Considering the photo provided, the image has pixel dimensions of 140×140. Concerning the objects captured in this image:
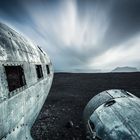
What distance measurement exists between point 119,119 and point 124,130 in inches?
24.1

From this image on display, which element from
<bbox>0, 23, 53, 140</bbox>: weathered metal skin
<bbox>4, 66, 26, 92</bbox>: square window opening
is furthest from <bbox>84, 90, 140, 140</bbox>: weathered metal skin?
<bbox>4, 66, 26, 92</bbox>: square window opening

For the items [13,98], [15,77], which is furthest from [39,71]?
[13,98]

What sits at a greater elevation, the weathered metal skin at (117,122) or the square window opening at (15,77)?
the square window opening at (15,77)

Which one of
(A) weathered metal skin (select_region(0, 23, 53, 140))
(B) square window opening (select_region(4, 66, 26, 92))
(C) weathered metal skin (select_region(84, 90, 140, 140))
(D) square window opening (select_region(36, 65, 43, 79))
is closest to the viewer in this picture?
(A) weathered metal skin (select_region(0, 23, 53, 140))

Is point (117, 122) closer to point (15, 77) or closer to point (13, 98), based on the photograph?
point (13, 98)

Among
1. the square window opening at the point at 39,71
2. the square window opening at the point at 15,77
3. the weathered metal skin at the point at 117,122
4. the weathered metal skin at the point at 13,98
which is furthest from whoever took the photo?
the square window opening at the point at 39,71

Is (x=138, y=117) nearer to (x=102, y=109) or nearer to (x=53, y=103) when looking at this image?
(x=102, y=109)

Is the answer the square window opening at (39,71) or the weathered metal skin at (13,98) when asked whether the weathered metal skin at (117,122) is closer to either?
the weathered metal skin at (13,98)

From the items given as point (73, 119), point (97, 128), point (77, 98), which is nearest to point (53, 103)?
point (77, 98)

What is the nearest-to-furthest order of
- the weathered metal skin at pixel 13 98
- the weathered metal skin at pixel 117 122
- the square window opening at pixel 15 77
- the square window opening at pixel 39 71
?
the weathered metal skin at pixel 13 98 → the weathered metal skin at pixel 117 122 → the square window opening at pixel 15 77 → the square window opening at pixel 39 71

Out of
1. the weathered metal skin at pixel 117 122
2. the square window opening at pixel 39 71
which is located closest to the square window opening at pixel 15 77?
the square window opening at pixel 39 71

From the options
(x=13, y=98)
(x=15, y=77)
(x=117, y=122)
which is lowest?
(x=117, y=122)

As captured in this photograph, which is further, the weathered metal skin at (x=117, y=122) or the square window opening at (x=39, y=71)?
the square window opening at (x=39, y=71)

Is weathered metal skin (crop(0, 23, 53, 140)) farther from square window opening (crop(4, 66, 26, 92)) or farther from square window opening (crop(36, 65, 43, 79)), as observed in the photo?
square window opening (crop(36, 65, 43, 79))
